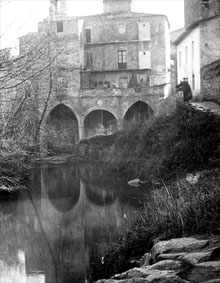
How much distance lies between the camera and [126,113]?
44000mm

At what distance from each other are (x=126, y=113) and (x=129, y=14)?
12.5 m

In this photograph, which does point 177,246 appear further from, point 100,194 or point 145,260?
point 100,194

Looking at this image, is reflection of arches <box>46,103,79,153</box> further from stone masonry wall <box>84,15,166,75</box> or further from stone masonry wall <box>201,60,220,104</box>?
stone masonry wall <box>201,60,220,104</box>

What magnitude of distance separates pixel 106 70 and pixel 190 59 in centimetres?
1655

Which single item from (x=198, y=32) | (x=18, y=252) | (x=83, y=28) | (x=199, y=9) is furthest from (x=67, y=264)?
(x=83, y=28)

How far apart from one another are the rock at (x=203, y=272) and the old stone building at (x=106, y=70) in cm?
3257

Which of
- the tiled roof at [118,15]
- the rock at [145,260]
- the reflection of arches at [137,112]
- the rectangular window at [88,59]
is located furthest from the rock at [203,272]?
the tiled roof at [118,15]

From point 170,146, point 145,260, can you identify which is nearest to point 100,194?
point 170,146

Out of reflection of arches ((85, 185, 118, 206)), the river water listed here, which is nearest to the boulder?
the river water

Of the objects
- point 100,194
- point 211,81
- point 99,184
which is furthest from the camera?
point 211,81

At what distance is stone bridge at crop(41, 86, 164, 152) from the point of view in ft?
140

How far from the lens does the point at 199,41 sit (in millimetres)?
30625

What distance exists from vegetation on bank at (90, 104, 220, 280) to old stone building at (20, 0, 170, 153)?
809 centimetres

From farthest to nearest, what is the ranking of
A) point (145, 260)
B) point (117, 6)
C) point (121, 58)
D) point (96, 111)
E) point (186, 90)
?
1. point (117, 6)
2. point (121, 58)
3. point (96, 111)
4. point (186, 90)
5. point (145, 260)
